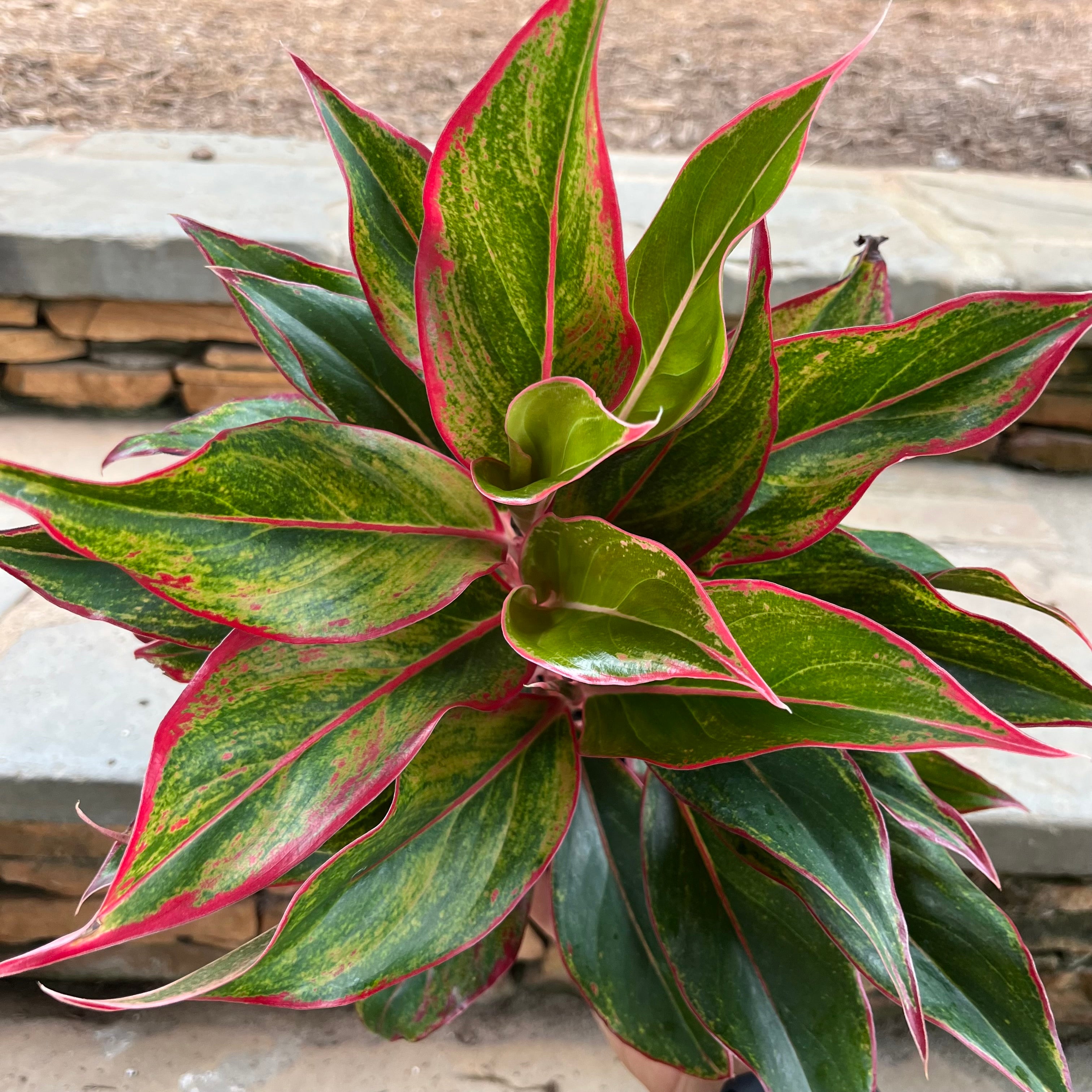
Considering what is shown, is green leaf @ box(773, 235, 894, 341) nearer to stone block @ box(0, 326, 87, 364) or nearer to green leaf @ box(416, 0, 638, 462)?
green leaf @ box(416, 0, 638, 462)

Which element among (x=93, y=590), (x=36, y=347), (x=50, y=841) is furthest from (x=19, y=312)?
(x=93, y=590)

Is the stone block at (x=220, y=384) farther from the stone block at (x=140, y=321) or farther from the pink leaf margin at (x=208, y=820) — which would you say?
the pink leaf margin at (x=208, y=820)

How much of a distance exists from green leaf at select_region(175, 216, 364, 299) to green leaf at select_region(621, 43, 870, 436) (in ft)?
0.63

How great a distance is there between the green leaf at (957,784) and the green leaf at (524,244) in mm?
333

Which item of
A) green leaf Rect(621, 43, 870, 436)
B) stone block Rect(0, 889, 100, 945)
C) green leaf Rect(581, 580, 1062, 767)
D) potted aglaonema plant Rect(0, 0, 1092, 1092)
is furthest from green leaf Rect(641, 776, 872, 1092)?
stone block Rect(0, 889, 100, 945)

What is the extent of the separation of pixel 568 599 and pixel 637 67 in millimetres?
2696

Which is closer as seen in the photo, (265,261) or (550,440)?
(550,440)

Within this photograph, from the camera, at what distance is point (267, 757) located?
1.20 feet

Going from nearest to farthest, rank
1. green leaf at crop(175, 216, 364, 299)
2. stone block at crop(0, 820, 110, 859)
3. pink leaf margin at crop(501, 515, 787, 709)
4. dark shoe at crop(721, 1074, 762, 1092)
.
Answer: pink leaf margin at crop(501, 515, 787, 709)
green leaf at crop(175, 216, 364, 299)
dark shoe at crop(721, 1074, 762, 1092)
stone block at crop(0, 820, 110, 859)

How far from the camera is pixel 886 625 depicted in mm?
444

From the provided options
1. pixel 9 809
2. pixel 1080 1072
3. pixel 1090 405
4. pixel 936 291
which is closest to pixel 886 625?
pixel 9 809

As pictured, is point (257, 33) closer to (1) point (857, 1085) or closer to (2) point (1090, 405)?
(2) point (1090, 405)

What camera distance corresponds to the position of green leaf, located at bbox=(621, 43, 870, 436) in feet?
1.09

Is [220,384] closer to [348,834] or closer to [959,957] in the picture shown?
[348,834]
